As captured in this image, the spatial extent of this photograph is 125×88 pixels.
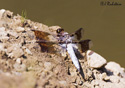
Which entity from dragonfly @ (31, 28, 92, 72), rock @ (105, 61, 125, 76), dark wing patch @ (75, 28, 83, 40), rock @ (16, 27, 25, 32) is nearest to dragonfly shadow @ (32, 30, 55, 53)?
dragonfly @ (31, 28, 92, 72)

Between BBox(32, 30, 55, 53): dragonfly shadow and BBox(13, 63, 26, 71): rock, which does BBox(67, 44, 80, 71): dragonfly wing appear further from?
BBox(13, 63, 26, 71): rock

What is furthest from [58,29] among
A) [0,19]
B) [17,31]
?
[0,19]

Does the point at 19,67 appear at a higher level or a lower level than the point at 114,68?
higher

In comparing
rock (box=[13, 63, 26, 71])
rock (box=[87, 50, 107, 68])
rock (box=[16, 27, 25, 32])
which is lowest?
rock (box=[87, 50, 107, 68])

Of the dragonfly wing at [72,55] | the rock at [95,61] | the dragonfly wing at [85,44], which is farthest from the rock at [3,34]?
the rock at [95,61]

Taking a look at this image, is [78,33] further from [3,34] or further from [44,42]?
[3,34]

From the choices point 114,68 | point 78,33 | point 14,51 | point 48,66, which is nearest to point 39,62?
point 48,66

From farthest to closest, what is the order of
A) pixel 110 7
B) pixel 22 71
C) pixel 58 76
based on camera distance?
pixel 110 7 → pixel 58 76 → pixel 22 71

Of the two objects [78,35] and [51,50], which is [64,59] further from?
[78,35]
